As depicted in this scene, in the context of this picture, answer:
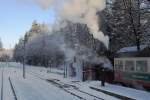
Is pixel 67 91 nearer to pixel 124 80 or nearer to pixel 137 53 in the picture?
pixel 124 80

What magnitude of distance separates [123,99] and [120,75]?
7708mm

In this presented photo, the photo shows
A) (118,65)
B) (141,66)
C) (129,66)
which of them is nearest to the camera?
(141,66)

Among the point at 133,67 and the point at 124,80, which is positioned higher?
the point at 133,67

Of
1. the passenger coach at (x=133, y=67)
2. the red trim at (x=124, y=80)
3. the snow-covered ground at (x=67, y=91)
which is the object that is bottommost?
the snow-covered ground at (x=67, y=91)

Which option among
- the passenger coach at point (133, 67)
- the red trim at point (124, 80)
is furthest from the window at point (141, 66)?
the red trim at point (124, 80)

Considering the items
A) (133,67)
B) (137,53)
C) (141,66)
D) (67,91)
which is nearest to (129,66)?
(133,67)

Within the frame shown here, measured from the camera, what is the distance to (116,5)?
42.9m

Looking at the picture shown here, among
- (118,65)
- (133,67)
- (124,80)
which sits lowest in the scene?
(124,80)

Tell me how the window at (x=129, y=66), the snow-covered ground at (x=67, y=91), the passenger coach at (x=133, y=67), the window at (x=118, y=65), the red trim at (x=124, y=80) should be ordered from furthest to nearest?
the window at (x=118, y=65) < the window at (x=129, y=66) < the red trim at (x=124, y=80) < the passenger coach at (x=133, y=67) < the snow-covered ground at (x=67, y=91)

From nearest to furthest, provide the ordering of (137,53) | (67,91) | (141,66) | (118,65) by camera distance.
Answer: (141,66) → (137,53) → (67,91) → (118,65)

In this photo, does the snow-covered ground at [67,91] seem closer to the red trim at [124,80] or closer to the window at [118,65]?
the red trim at [124,80]

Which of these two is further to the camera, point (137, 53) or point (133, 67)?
point (133, 67)

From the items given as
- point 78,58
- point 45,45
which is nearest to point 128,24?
point 78,58

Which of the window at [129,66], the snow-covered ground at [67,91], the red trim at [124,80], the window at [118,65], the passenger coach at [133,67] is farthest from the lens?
the window at [118,65]
